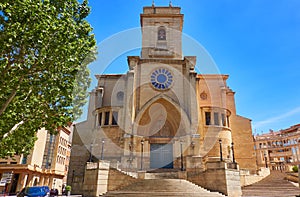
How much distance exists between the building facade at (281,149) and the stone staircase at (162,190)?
37.7 metres

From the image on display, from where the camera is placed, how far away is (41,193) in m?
18.6

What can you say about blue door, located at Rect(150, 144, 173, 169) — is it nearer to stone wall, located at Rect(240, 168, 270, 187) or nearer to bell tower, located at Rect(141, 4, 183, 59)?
stone wall, located at Rect(240, 168, 270, 187)

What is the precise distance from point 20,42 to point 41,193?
1560cm

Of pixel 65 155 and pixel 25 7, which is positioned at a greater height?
pixel 25 7

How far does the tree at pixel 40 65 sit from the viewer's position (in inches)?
318

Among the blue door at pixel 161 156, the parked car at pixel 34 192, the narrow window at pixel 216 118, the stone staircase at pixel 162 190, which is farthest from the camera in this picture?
the narrow window at pixel 216 118

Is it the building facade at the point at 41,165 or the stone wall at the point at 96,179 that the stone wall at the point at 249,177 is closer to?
the stone wall at the point at 96,179

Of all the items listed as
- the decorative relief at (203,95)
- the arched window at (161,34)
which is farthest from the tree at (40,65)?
the arched window at (161,34)

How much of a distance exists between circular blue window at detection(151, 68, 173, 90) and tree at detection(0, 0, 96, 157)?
1492 centimetres

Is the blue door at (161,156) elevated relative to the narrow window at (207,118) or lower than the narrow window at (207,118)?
lower

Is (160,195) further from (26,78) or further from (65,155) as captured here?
→ (65,155)

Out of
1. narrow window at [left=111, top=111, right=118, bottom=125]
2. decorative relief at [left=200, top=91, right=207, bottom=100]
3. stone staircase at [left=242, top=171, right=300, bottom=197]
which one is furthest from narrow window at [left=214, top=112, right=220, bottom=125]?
narrow window at [left=111, top=111, right=118, bottom=125]

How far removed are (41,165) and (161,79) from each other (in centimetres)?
2678

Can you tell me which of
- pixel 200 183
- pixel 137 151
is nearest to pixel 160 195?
pixel 200 183
